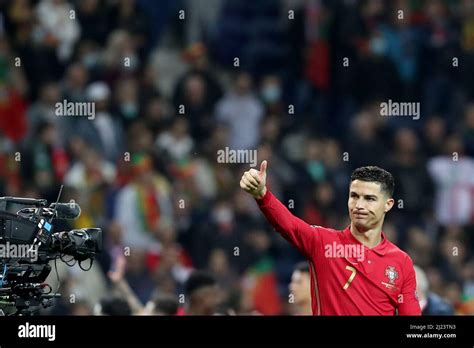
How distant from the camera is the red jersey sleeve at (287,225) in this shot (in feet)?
23.4

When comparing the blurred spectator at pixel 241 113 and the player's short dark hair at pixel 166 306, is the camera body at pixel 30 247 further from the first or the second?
the blurred spectator at pixel 241 113

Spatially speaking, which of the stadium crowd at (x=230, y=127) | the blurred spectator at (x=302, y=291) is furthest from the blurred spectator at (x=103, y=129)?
the blurred spectator at (x=302, y=291)

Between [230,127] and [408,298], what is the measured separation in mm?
6730

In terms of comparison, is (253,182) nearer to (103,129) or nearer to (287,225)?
(287,225)

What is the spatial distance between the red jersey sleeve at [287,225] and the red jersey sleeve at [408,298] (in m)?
0.45

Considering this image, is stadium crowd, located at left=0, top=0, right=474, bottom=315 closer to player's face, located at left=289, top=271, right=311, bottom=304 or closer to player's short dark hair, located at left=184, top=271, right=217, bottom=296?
player's short dark hair, located at left=184, top=271, right=217, bottom=296

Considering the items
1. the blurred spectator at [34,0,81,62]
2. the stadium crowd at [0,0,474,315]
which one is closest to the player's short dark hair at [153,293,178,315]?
the stadium crowd at [0,0,474,315]

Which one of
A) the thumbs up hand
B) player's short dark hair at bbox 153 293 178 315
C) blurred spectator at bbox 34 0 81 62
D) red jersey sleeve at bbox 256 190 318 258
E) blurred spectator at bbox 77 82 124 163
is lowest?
player's short dark hair at bbox 153 293 178 315

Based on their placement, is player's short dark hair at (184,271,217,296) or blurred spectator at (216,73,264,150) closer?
player's short dark hair at (184,271,217,296)

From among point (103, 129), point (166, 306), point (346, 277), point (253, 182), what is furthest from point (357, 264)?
Result: point (103, 129)

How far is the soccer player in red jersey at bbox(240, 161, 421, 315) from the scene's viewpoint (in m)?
7.25

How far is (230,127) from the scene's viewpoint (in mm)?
13891

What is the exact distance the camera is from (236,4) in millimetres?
14695
